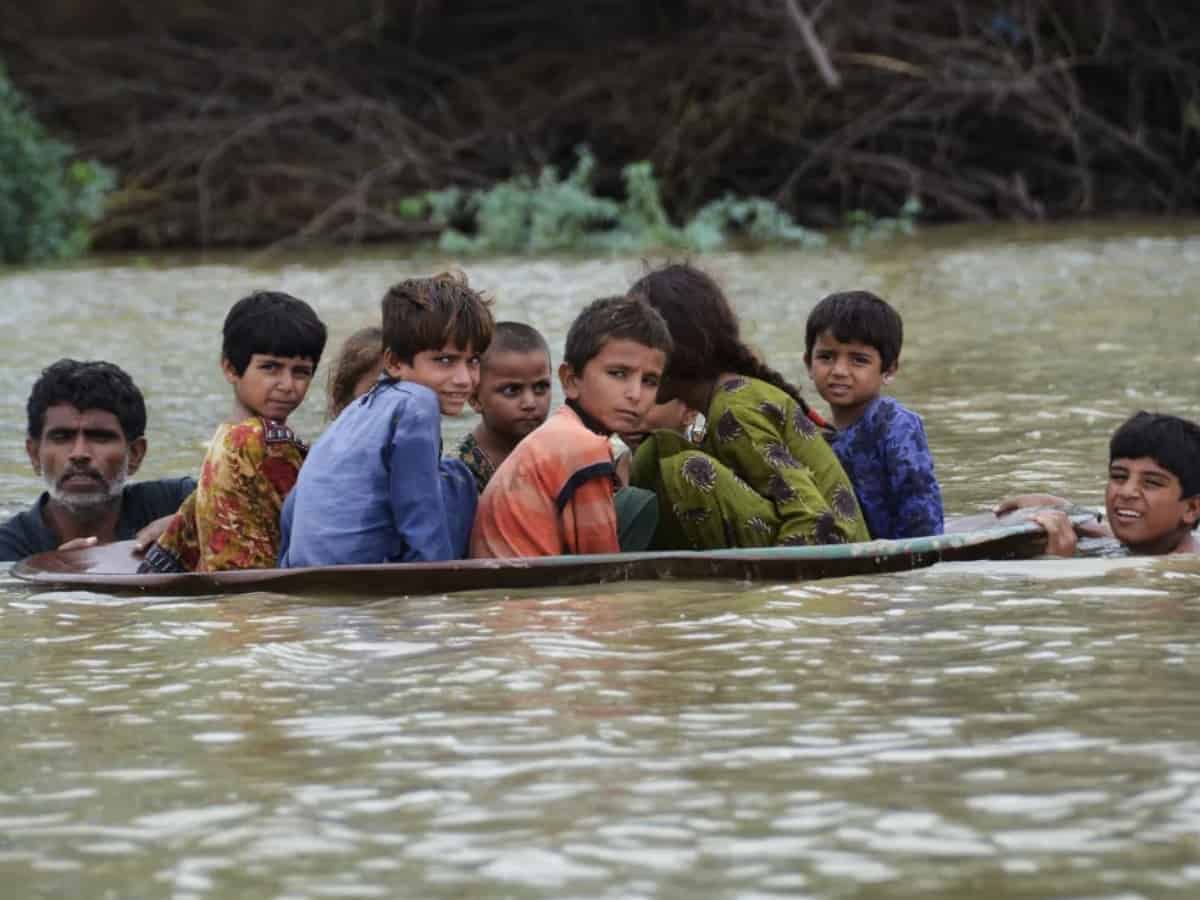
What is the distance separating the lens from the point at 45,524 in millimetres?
6660

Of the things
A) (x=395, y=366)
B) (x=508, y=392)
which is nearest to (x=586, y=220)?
(x=508, y=392)

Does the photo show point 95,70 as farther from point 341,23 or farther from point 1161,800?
point 1161,800

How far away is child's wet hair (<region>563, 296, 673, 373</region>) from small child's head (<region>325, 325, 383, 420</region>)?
0.75m

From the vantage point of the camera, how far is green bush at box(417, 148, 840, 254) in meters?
19.3

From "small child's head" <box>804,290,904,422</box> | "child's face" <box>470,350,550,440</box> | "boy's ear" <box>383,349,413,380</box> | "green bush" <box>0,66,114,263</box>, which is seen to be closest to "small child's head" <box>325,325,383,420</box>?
"child's face" <box>470,350,550,440</box>

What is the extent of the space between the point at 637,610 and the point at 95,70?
1806 cm

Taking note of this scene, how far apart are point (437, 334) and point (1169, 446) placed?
6.72ft

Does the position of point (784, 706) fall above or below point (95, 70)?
below

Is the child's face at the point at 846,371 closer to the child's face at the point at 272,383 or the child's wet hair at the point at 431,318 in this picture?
the child's wet hair at the point at 431,318

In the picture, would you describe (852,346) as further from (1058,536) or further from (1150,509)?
(1150,509)

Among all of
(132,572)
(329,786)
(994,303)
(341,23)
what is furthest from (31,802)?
(341,23)

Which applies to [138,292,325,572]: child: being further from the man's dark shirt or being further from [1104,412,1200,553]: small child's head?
[1104,412,1200,553]: small child's head

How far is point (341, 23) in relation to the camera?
22.4 meters

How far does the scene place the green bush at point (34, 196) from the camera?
1966 cm
